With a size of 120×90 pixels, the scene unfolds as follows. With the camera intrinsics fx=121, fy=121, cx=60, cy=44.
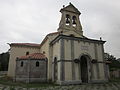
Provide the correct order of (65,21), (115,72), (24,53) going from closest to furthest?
(65,21) < (24,53) < (115,72)

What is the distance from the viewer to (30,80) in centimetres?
2170

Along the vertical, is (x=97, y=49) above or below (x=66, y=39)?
below

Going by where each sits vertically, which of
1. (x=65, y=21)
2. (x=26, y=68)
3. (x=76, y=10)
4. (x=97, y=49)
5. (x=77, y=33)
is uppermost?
(x=76, y=10)

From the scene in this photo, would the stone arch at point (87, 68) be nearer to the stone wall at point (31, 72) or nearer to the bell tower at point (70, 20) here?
the bell tower at point (70, 20)

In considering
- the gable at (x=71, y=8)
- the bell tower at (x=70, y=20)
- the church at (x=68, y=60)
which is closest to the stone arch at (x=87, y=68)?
the church at (x=68, y=60)

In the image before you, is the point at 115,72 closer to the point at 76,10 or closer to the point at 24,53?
the point at 76,10

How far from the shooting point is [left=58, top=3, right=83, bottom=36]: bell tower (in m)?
22.9

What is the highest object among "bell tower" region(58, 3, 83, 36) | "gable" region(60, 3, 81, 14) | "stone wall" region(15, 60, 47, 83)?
"gable" region(60, 3, 81, 14)

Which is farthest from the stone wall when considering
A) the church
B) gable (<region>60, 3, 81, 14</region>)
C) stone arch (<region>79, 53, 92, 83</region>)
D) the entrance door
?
gable (<region>60, 3, 81, 14</region>)

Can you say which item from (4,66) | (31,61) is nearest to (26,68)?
(31,61)

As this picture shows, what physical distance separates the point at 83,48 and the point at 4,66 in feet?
132

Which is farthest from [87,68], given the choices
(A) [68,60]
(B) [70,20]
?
(B) [70,20]

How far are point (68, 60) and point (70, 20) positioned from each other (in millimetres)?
8671

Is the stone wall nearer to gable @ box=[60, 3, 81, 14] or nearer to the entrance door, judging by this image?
the entrance door
